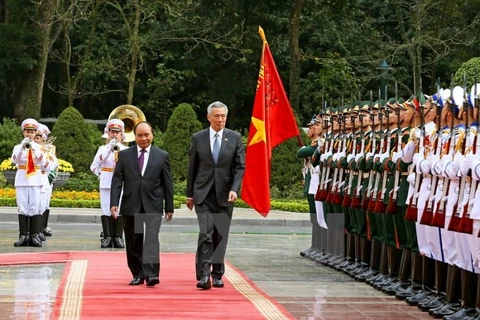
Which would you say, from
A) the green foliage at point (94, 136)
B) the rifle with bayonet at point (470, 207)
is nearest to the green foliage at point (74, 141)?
the green foliage at point (94, 136)

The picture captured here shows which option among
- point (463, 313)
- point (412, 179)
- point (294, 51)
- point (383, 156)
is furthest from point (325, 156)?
point (294, 51)

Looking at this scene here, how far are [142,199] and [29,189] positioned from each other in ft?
20.0

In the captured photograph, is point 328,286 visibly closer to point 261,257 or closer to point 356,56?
point 261,257

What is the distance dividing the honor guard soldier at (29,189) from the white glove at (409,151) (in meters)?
8.21

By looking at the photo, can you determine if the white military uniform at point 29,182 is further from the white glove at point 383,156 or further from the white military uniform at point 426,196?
the white military uniform at point 426,196

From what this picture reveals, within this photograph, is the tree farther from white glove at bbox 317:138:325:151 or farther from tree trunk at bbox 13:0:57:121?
white glove at bbox 317:138:325:151

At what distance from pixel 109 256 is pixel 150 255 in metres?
3.91

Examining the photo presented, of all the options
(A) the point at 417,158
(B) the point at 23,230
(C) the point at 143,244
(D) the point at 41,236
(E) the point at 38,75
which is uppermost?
(E) the point at 38,75

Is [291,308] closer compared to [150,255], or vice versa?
[291,308]

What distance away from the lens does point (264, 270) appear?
15.5m

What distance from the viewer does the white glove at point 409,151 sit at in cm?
1205

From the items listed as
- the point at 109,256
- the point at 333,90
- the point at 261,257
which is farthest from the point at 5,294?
the point at 333,90

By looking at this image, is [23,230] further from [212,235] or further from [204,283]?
[204,283]

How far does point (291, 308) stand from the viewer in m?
11.6
